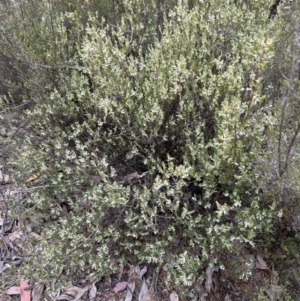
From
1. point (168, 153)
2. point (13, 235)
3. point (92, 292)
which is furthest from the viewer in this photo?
point (13, 235)

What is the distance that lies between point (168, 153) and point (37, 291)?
117cm

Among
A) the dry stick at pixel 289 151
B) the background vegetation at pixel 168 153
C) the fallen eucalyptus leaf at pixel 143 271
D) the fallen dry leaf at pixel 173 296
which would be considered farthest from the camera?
the fallen eucalyptus leaf at pixel 143 271

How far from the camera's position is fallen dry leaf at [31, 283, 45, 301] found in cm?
219

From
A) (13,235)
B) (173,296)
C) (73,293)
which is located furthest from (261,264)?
(13,235)

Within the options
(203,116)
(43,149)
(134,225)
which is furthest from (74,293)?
(203,116)

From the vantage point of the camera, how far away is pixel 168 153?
79.4 inches

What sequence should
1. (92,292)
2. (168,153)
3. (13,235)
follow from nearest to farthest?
(168,153) → (92,292) → (13,235)

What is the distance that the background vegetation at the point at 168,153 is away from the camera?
1.78 m

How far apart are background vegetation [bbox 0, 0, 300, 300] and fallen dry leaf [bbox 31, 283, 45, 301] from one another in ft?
0.71

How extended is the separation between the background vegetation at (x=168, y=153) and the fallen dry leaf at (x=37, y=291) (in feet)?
0.71

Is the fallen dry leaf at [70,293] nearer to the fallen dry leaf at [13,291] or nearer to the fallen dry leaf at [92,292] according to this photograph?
the fallen dry leaf at [92,292]

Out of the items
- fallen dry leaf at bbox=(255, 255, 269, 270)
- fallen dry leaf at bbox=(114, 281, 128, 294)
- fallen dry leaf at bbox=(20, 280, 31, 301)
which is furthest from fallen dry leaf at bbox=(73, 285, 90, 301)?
fallen dry leaf at bbox=(255, 255, 269, 270)

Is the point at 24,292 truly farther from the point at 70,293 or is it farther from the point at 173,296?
the point at 173,296

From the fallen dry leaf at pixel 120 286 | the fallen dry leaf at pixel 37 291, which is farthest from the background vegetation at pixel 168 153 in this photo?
the fallen dry leaf at pixel 37 291
